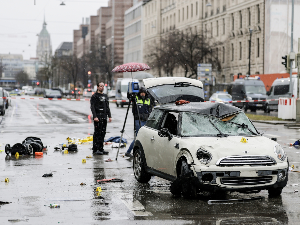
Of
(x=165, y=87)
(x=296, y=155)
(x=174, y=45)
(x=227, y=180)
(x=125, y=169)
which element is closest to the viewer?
(x=227, y=180)

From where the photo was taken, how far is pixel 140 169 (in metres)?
10.3

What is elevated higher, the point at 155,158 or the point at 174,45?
the point at 174,45

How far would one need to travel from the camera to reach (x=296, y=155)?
587 inches

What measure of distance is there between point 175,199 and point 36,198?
200cm

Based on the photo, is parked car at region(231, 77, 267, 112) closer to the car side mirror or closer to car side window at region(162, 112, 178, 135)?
car side window at region(162, 112, 178, 135)

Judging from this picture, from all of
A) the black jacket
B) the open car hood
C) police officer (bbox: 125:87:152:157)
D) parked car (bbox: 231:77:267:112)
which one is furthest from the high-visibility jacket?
parked car (bbox: 231:77:267:112)

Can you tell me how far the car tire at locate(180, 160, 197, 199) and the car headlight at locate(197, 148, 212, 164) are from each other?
228 millimetres

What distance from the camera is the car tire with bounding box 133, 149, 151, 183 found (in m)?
10.2

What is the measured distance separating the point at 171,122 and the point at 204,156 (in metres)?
1.43

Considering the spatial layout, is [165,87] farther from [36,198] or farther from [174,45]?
[174,45]

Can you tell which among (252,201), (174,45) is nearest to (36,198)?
(252,201)

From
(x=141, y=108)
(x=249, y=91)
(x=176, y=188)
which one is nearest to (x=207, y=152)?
(x=176, y=188)

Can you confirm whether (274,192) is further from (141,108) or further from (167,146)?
(141,108)

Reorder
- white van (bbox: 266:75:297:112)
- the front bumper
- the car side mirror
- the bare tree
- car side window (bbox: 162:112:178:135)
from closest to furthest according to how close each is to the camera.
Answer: the front bumper → the car side mirror → car side window (bbox: 162:112:178:135) → white van (bbox: 266:75:297:112) → the bare tree
